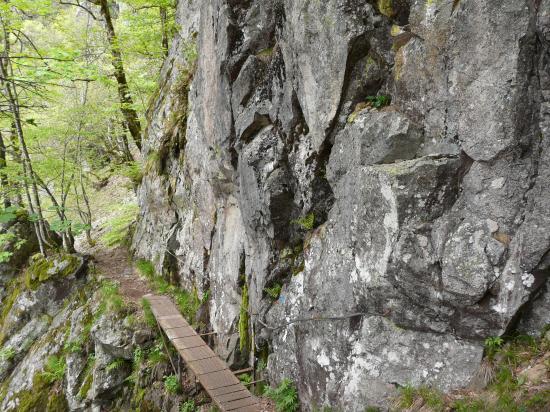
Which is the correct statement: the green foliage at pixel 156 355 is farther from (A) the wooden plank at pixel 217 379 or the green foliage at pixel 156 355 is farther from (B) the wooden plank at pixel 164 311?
(A) the wooden plank at pixel 217 379

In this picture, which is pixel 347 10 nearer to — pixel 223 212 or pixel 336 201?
pixel 336 201

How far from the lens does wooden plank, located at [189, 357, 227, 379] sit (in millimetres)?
8223

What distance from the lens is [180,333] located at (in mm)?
9469

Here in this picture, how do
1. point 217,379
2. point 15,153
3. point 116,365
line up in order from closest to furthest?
point 217,379, point 116,365, point 15,153

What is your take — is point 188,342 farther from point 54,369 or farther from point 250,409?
point 54,369

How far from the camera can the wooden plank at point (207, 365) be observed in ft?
27.0

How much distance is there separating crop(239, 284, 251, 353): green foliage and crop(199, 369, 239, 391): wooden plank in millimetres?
667

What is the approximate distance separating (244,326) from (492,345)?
5.27m

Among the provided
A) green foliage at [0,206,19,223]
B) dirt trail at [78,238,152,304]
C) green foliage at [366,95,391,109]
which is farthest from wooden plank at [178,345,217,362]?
green foliage at [0,206,19,223]

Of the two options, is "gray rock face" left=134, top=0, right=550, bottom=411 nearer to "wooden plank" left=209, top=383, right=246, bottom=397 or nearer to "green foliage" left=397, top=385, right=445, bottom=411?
"green foliage" left=397, top=385, right=445, bottom=411

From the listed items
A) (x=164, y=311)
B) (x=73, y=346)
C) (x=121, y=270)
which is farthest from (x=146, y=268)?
(x=164, y=311)

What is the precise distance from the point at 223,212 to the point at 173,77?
21.4 ft

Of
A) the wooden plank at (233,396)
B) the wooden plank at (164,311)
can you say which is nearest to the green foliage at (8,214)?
the wooden plank at (164,311)

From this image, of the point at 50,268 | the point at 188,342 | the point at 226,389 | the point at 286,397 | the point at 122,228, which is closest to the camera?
the point at 286,397
